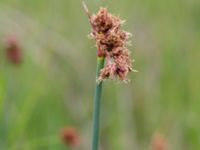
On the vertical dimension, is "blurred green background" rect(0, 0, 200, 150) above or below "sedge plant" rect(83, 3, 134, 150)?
above

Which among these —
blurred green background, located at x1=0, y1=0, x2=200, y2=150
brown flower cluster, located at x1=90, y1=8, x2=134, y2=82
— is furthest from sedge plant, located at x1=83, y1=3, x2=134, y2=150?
blurred green background, located at x1=0, y1=0, x2=200, y2=150

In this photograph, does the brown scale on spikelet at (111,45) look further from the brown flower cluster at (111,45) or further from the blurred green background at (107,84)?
the blurred green background at (107,84)

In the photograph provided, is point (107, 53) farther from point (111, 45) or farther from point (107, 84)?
point (107, 84)

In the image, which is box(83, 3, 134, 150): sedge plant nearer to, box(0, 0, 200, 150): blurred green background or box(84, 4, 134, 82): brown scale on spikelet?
box(84, 4, 134, 82): brown scale on spikelet

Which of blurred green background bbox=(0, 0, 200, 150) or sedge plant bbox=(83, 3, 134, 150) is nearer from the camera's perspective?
sedge plant bbox=(83, 3, 134, 150)

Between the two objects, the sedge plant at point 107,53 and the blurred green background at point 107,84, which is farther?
the blurred green background at point 107,84

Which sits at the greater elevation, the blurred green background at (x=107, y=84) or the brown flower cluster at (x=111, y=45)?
the blurred green background at (x=107, y=84)

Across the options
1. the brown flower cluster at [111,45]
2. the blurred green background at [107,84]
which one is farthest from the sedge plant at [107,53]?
the blurred green background at [107,84]

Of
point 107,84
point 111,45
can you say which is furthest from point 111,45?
point 107,84
